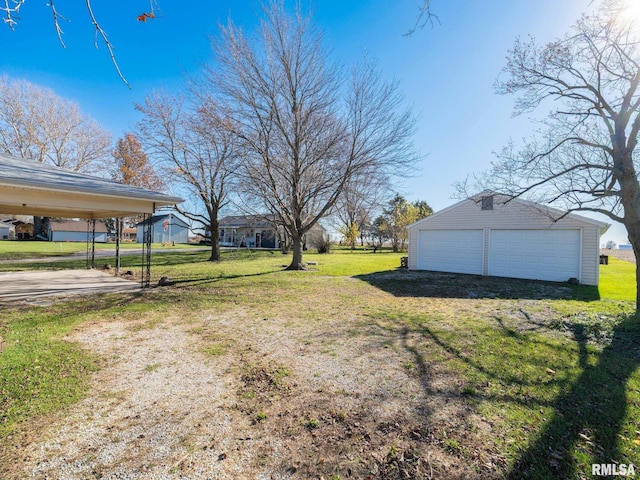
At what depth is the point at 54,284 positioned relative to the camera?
9.04 meters

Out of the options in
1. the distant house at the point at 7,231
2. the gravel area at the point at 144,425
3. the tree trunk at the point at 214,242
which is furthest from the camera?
the distant house at the point at 7,231

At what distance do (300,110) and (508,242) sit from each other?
1020 cm

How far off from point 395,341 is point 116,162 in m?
29.4

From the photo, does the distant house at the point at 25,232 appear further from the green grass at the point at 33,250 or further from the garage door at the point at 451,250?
the garage door at the point at 451,250

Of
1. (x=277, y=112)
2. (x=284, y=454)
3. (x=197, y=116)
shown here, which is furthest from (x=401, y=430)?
(x=197, y=116)

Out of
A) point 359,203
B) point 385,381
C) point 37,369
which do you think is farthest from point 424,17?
point 359,203

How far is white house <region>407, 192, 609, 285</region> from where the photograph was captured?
35.6 feet

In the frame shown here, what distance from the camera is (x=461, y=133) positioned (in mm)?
10070

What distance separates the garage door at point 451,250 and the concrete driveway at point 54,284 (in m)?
12.3

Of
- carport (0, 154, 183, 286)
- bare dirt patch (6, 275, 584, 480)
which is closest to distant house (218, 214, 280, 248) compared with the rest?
carport (0, 154, 183, 286)

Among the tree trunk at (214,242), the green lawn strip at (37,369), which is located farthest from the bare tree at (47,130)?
the green lawn strip at (37,369)

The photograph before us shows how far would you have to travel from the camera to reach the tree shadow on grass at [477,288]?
8.71 metres

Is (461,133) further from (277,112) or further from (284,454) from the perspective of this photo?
(284,454)

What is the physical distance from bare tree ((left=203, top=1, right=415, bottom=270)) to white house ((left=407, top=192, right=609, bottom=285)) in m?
3.97
